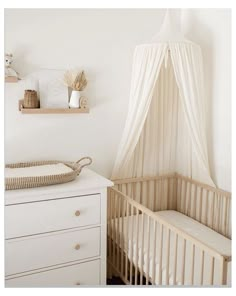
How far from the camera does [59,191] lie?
224cm

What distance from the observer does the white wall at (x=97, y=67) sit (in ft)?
8.71

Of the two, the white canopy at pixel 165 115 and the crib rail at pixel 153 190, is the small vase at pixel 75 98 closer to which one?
the white canopy at pixel 165 115

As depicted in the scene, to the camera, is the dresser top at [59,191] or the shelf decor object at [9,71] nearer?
the dresser top at [59,191]

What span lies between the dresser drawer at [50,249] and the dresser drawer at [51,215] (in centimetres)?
5

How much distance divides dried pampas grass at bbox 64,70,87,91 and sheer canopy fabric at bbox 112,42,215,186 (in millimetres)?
392

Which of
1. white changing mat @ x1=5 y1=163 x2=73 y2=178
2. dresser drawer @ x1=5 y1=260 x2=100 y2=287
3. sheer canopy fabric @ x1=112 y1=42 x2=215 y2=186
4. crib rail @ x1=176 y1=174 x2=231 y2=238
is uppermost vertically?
sheer canopy fabric @ x1=112 y1=42 x2=215 y2=186

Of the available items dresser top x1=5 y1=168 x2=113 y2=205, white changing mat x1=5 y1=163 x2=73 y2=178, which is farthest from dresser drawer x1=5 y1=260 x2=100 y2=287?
white changing mat x1=5 y1=163 x2=73 y2=178

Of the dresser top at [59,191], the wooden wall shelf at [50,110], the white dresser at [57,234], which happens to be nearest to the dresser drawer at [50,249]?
the white dresser at [57,234]

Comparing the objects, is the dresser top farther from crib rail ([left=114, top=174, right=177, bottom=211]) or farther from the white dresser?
crib rail ([left=114, top=174, right=177, bottom=211])

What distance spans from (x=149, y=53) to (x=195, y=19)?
644mm

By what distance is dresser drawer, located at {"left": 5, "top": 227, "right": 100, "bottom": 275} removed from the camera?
2195mm

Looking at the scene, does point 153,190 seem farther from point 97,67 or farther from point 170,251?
point 97,67
